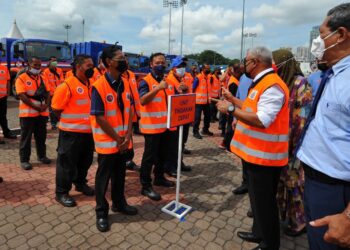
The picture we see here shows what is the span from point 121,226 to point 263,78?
2402 millimetres

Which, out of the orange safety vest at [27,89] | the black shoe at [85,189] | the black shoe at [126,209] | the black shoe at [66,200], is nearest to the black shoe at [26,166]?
the orange safety vest at [27,89]

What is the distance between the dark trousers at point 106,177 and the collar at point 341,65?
95.2 inches

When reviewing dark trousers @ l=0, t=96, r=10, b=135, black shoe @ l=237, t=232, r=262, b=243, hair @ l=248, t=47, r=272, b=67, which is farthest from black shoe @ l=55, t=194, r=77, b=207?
dark trousers @ l=0, t=96, r=10, b=135

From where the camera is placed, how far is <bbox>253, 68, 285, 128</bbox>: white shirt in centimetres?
233

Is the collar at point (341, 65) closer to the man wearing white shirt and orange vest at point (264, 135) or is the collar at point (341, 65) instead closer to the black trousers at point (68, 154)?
the man wearing white shirt and orange vest at point (264, 135)

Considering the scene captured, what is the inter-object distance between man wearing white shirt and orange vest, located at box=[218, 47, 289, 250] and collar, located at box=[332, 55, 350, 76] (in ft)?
2.51

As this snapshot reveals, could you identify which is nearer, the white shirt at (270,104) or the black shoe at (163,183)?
the white shirt at (270,104)

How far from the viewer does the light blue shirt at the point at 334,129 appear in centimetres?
148

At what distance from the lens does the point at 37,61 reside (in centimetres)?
530

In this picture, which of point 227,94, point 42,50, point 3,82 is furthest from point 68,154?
point 42,50

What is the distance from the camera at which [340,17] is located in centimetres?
156

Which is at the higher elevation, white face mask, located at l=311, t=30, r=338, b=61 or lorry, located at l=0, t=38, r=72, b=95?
lorry, located at l=0, t=38, r=72, b=95

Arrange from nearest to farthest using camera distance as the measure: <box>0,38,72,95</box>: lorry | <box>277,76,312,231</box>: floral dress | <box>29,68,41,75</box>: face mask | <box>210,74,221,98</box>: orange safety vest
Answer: <box>277,76,312,231</box>: floral dress, <box>29,68,41,75</box>: face mask, <box>210,74,221,98</box>: orange safety vest, <box>0,38,72,95</box>: lorry

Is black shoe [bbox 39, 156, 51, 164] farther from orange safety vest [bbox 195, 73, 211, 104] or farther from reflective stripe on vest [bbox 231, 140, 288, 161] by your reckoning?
orange safety vest [bbox 195, 73, 211, 104]
